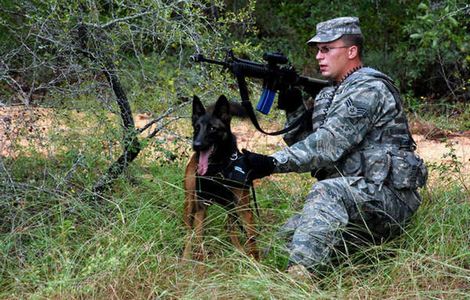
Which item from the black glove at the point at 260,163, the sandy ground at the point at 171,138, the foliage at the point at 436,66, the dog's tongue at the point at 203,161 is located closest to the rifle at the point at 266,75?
the dog's tongue at the point at 203,161

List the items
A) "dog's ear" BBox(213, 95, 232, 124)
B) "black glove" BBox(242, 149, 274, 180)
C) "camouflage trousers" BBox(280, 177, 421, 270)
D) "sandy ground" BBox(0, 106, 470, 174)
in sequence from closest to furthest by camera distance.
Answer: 1. "camouflage trousers" BBox(280, 177, 421, 270)
2. "black glove" BBox(242, 149, 274, 180)
3. "dog's ear" BBox(213, 95, 232, 124)
4. "sandy ground" BBox(0, 106, 470, 174)

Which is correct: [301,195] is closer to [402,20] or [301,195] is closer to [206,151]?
[206,151]

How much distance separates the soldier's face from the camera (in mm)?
4748

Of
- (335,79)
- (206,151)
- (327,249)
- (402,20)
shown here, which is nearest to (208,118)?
(206,151)

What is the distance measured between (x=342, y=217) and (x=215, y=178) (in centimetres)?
88

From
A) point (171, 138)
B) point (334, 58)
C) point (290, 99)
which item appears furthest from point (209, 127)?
point (171, 138)

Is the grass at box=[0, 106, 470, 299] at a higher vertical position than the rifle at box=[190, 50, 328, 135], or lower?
lower

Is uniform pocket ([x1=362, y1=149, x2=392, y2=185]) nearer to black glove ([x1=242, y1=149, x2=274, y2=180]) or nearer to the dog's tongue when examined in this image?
black glove ([x1=242, y1=149, x2=274, y2=180])

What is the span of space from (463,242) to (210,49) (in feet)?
8.07

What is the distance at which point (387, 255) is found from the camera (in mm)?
4387

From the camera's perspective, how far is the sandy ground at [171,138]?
5.27 metres

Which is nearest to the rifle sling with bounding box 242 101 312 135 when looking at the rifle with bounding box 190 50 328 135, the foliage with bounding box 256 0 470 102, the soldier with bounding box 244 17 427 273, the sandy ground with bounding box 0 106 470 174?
the rifle with bounding box 190 50 328 135

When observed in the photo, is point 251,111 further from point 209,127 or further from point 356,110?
point 356,110

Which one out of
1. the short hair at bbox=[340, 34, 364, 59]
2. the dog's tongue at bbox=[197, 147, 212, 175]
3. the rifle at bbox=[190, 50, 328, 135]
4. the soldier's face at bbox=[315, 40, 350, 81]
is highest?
the short hair at bbox=[340, 34, 364, 59]
